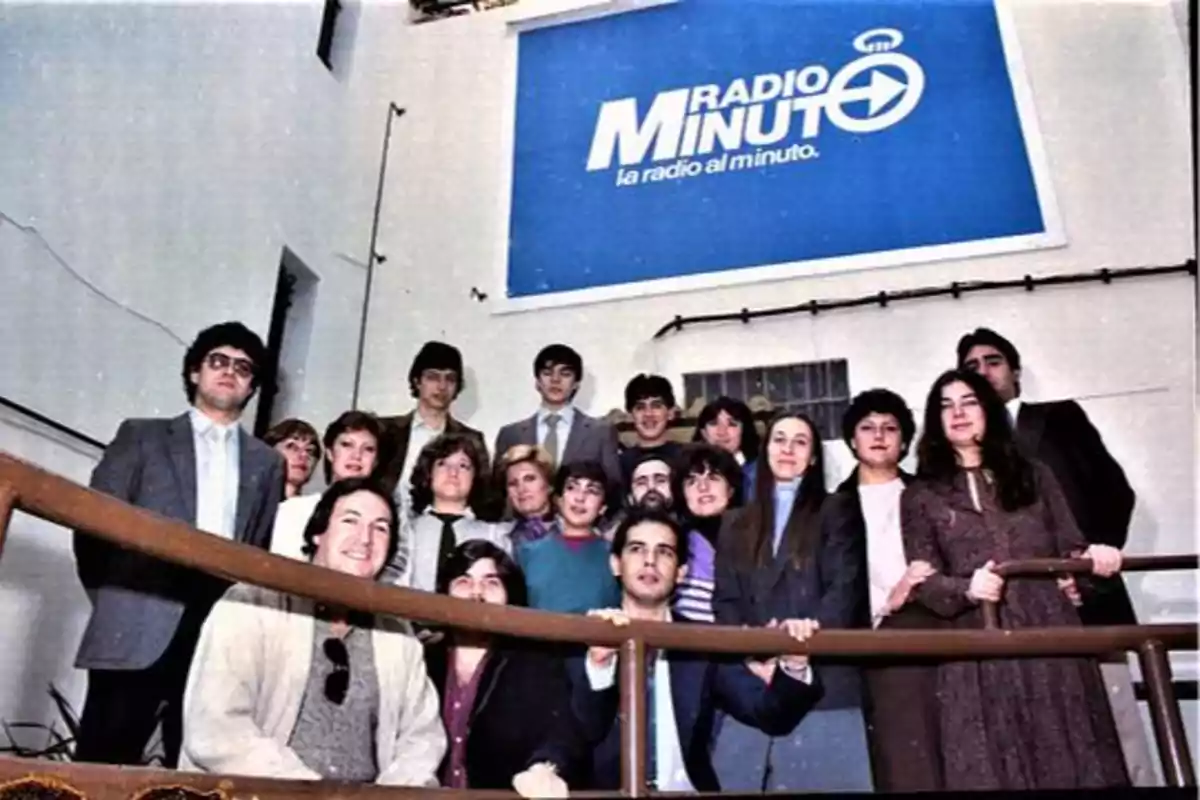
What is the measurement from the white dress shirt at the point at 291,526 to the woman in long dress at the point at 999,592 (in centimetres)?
104

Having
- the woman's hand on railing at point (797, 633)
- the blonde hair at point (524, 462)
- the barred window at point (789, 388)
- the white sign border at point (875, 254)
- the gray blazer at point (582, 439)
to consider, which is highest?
the white sign border at point (875, 254)

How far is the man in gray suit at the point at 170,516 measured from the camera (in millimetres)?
1752

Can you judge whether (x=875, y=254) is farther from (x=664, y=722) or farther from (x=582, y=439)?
(x=664, y=722)

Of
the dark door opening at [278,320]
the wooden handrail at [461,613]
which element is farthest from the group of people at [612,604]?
the dark door opening at [278,320]

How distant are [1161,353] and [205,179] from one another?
2.31 meters

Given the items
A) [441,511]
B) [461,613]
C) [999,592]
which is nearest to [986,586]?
[999,592]

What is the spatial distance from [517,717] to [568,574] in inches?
15.3

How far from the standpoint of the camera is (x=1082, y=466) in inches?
91.1

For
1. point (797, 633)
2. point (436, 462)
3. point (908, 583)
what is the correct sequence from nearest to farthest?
point (797, 633) < point (908, 583) < point (436, 462)

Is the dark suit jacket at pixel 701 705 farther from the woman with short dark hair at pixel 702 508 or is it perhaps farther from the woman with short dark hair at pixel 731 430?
the woman with short dark hair at pixel 731 430

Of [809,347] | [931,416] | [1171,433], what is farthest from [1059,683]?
[809,347]

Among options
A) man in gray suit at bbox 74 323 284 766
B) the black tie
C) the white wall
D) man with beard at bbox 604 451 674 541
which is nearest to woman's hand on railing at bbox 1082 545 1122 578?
man with beard at bbox 604 451 674 541

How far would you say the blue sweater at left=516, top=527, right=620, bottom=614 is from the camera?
195 centimetres

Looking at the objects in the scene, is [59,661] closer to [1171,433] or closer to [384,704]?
[384,704]
